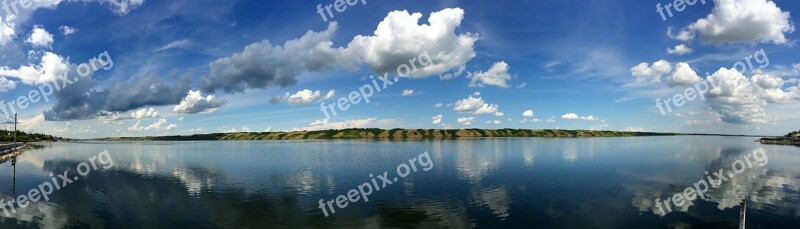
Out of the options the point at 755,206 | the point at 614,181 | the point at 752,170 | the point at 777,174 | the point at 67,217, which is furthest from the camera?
the point at 752,170

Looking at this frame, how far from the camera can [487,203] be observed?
40.2 m

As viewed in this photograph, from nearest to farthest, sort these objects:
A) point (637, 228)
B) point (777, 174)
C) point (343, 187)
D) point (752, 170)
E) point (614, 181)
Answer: point (637, 228) → point (343, 187) → point (614, 181) → point (777, 174) → point (752, 170)

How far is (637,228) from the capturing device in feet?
102

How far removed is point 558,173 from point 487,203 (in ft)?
100.0

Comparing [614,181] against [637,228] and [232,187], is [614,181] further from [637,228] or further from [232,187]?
[232,187]

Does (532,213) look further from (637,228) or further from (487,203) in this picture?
(637,228)

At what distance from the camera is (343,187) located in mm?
51062

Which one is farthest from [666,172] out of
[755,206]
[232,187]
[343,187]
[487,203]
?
[232,187]

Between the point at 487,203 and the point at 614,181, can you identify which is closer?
the point at 487,203

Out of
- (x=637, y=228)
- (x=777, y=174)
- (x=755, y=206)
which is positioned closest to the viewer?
(x=637, y=228)

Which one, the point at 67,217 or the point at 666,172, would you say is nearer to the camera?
the point at 67,217

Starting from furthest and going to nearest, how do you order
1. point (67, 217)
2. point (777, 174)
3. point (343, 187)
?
point (777, 174)
point (343, 187)
point (67, 217)

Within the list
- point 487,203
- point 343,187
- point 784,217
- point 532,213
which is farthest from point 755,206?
point 343,187

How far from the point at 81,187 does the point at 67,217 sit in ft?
69.0
